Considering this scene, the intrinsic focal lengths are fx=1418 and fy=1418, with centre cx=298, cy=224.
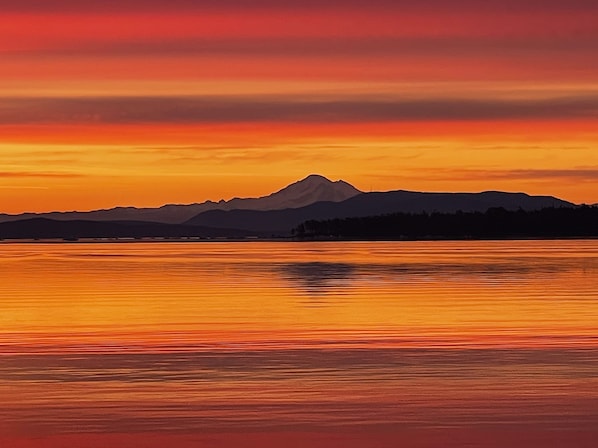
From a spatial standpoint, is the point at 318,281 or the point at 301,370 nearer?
the point at 301,370

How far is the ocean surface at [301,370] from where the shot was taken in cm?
1902

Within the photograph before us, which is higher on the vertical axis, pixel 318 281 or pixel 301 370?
pixel 318 281

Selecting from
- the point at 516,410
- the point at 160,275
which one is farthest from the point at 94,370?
the point at 160,275

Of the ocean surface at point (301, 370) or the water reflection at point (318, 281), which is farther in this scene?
the water reflection at point (318, 281)

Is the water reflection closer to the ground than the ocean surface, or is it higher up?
higher up

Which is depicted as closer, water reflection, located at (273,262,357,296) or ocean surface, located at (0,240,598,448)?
ocean surface, located at (0,240,598,448)

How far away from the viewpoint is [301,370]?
25750 mm

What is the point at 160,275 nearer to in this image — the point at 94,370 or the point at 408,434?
the point at 94,370

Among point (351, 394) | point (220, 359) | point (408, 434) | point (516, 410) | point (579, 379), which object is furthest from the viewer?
point (220, 359)

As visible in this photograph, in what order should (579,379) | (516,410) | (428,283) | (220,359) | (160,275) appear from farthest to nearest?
(160,275) < (428,283) < (220,359) < (579,379) < (516,410)

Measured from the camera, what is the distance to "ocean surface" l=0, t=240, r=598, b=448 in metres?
19.0

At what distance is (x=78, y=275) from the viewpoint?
241 ft

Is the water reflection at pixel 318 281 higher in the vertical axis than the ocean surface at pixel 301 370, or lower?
higher

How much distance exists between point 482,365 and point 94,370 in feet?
23.5
